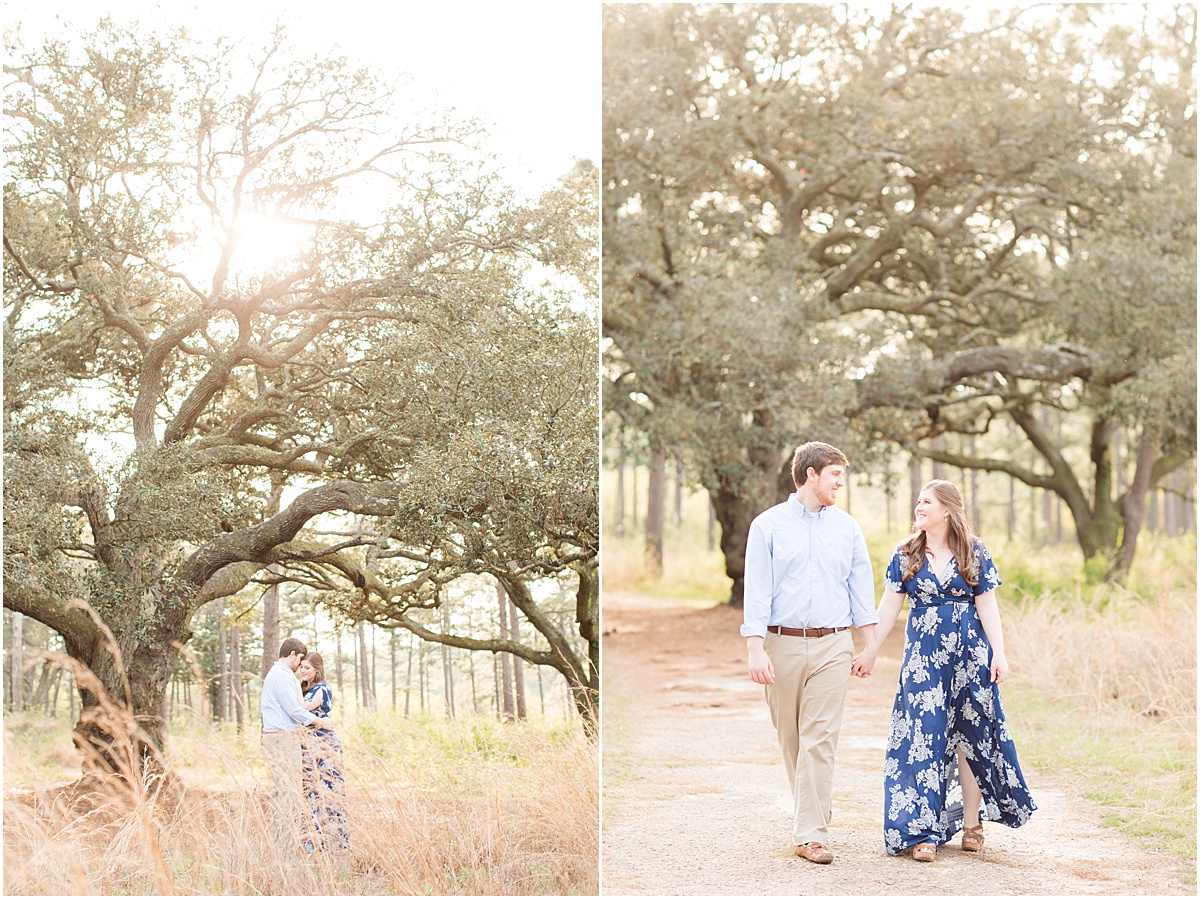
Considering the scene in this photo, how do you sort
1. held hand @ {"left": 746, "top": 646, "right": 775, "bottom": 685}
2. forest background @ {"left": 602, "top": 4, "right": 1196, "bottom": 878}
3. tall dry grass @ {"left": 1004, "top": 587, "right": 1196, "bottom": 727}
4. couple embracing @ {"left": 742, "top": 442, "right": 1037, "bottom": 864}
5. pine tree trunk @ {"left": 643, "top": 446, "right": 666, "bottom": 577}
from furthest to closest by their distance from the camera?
pine tree trunk @ {"left": 643, "top": 446, "right": 666, "bottom": 577} → forest background @ {"left": 602, "top": 4, "right": 1196, "bottom": 878} → tall dry grass @ {"left": 1004, "top": 587, "right": 1196, "bottom": 727} → couple embracing @ {"left": 742, "top": 442, "right": 1037, "bottom": 864} → held hand @ {"left": 746, "top": 646, "right": 775, "bottom": 685}

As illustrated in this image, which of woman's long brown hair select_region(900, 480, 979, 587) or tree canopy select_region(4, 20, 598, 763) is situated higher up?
tree canopy select_region(4, 20, 598, 763)

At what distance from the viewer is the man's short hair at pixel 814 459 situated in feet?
12.2

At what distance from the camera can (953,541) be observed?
153 inches

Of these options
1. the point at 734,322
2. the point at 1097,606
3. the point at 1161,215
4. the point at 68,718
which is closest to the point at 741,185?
the point at 734,322

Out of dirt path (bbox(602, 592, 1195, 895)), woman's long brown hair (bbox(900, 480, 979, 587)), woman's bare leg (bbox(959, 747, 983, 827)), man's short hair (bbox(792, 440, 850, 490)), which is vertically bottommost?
dirt path (bbox(602, 592, 1195, 895))

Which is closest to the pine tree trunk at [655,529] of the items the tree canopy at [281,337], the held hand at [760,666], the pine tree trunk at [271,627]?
the tree canopy at [281,337]

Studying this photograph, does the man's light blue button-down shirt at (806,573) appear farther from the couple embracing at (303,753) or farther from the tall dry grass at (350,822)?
the couple embracing at (303,753)

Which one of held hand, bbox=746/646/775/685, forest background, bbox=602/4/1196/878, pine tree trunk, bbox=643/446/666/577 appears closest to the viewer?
held hand, bbox=746/646/775/685

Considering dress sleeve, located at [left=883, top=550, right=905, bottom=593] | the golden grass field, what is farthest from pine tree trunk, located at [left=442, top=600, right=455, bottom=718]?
the golden grass field

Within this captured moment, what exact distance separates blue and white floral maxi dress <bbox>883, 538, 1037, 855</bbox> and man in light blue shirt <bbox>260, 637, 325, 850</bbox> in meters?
2.05

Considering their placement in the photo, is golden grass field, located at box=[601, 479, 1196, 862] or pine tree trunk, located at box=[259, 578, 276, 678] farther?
golden grass field, located at box=[601, 479, 1196, 862]

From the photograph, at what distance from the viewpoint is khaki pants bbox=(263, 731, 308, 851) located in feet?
12.1

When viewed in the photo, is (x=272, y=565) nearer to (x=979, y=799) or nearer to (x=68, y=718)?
(x=68, y=718)

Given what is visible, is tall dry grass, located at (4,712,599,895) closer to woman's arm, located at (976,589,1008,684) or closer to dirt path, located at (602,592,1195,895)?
dirt path, located at (602,592,1195,895)
